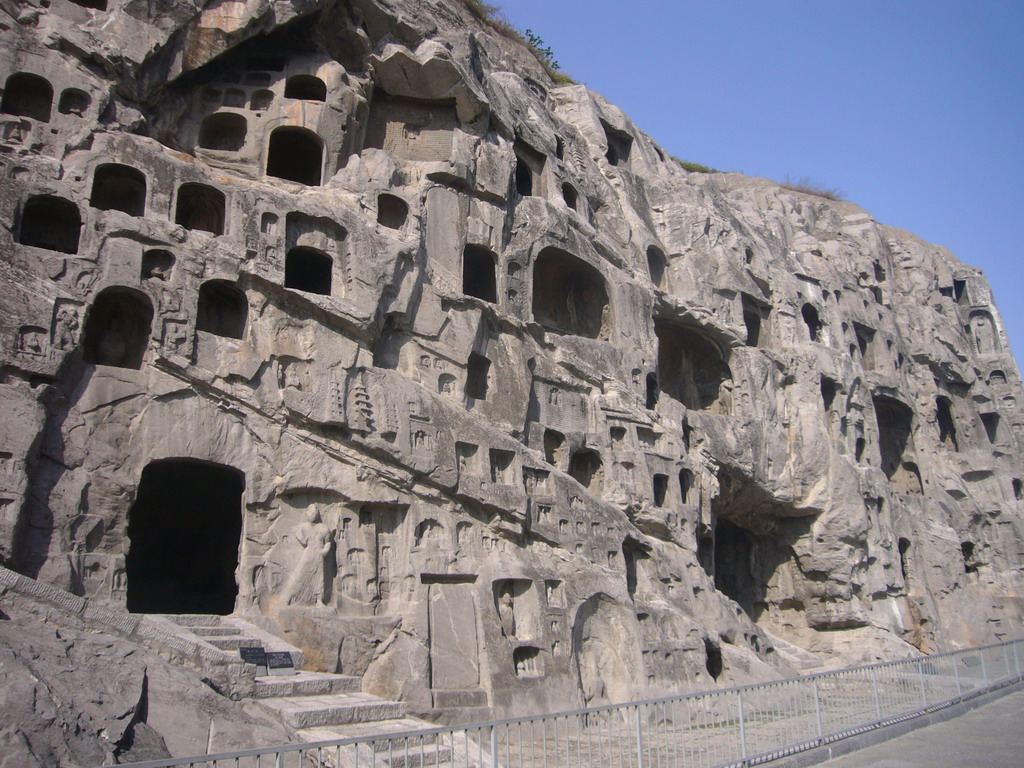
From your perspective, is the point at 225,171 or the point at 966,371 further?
the point at 966,371

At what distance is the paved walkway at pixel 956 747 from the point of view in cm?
890

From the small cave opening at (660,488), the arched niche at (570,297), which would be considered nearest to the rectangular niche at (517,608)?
the small cave opening at (660,488)

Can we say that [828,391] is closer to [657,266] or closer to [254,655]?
[657,266]

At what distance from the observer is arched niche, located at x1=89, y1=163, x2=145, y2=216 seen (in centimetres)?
1382

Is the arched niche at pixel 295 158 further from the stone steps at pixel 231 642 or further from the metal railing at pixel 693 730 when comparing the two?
the metal railing at pixel 693 730

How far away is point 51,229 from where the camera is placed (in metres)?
13.6

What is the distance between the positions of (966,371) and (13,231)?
97.2ft

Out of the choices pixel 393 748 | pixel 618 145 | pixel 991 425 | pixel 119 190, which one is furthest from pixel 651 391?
pixel 991 425

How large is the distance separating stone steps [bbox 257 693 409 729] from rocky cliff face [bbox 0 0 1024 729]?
2073 millimetres

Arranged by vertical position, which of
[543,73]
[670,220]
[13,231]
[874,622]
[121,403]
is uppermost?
[543,73]

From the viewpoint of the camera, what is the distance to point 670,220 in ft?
78.5

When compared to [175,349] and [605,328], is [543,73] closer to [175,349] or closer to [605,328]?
[605,328]

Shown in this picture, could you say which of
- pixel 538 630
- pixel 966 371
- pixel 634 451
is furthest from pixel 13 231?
pixel 966 371

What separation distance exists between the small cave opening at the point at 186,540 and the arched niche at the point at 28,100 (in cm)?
638
